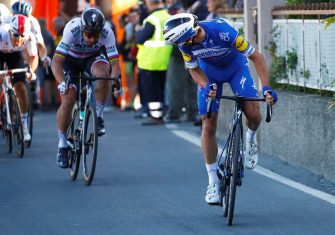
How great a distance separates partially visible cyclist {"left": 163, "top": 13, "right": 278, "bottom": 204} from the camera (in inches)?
380

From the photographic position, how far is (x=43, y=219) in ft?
33.6

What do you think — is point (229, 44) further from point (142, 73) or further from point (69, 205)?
point (142, 73)

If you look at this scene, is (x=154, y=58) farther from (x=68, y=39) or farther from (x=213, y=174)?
(x=213, y=174)

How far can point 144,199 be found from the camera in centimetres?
1131

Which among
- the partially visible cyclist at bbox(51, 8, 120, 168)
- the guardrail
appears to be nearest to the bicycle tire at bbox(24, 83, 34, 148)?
the partially visible cyclist at bbox(51, 8, 120, 168)

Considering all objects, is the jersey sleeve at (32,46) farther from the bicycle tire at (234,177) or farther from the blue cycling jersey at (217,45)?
the bicycle tire at (234,177)

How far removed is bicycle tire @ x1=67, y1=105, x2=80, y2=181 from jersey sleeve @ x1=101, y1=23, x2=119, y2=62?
0.69m

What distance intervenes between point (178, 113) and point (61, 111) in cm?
747

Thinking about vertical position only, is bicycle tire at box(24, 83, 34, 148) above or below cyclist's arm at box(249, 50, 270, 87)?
below

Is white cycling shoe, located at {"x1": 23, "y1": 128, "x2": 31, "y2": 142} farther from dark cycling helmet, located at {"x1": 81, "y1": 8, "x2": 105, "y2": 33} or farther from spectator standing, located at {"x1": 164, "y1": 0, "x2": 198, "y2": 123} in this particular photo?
spectator standing, located at {"x1": 164, "y1": 0, "x2": 198, "y2": 123}

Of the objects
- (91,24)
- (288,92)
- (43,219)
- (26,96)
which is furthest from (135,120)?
(43,219)

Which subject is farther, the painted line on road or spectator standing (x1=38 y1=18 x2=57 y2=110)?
spectator standing (x1=38 y1=18 x2=57 y2=110)

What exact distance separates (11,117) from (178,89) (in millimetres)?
4882

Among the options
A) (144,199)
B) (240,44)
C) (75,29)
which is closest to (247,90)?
(240,44)
